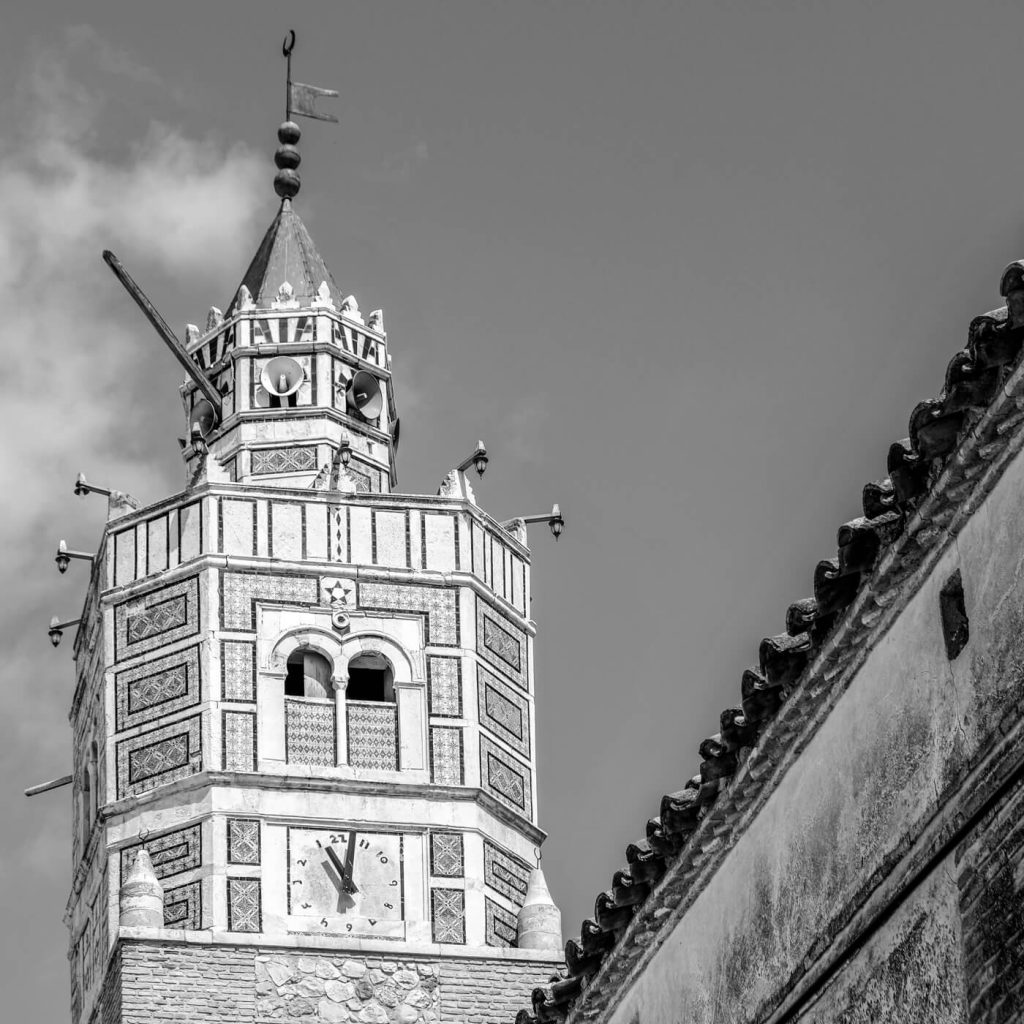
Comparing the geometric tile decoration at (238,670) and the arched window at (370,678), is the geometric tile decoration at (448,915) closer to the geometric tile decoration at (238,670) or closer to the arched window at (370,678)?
the arched window at (370,678)

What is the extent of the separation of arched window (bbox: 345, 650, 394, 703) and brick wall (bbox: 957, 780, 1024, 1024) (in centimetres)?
1423

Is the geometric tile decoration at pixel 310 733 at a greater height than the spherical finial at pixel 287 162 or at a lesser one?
lesser

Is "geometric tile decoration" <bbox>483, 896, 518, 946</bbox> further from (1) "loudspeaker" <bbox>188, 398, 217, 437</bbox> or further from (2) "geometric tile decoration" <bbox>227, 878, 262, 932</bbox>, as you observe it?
(1) "loudspeaker" <bbox>188, 398, 217, 437</bbox>

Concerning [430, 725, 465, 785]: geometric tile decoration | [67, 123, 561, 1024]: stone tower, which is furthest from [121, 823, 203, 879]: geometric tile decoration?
[430, 725, 465, 785]: geometric tile decoration

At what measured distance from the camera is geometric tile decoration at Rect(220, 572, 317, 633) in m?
22.6

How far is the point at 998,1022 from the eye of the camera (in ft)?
26.9

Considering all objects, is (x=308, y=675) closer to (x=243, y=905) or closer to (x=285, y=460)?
(x=243, y=905)

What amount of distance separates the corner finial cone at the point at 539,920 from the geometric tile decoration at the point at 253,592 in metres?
2.86

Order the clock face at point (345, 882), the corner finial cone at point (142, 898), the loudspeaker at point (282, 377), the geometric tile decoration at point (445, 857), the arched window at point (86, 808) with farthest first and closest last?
the loudspeaker at point (282, 377) < the arched window at point (86, 808) < the geometric tile decoration at point (445, 857) < the clock face at point (345, 882) < the corner finial cone at point (142, 898)

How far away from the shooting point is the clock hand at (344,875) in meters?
21.5

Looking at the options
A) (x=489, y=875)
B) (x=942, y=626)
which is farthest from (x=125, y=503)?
(x=942, y=626)

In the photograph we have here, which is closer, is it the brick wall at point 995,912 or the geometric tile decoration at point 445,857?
the brick wall at point 995,912

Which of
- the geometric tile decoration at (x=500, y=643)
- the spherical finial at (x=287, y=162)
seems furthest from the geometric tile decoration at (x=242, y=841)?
the spherical finial at (x=287, y=162)

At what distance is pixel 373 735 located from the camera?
73.3ft
